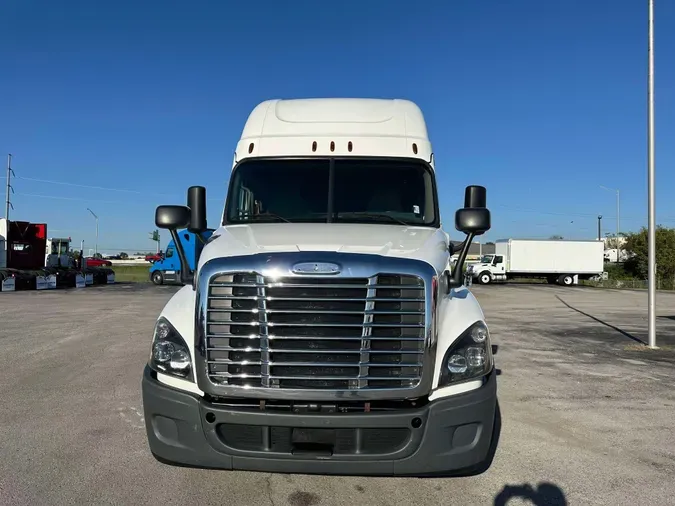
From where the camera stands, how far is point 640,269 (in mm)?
52719

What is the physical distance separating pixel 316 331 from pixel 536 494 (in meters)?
2.05

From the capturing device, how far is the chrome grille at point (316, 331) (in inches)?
133

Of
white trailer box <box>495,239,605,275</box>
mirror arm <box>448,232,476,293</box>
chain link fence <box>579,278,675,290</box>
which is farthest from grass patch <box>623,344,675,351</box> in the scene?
chain link fence <box>579,278,675,290</box>

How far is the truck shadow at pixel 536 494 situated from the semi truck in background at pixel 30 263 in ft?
91.4

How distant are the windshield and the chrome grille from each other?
1.48 m

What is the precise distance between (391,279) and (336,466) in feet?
3.82

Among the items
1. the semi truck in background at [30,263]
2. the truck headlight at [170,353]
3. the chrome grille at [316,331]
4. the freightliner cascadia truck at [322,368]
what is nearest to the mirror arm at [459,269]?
the freightliner cascadia truck at [322,368]

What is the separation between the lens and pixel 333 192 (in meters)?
4.99

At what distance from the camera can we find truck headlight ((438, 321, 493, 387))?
344cm

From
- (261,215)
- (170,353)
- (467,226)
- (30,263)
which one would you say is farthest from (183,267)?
(30,263)

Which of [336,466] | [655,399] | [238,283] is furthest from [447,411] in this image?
[655,399]

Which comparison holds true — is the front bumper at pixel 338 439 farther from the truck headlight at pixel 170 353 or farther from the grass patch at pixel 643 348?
the grass patch at pixel 643 348

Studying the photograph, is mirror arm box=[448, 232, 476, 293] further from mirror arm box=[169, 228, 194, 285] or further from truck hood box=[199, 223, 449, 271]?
mirror arm box=[169, 228, 194, 285]

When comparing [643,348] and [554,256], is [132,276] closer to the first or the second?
[554,256]
